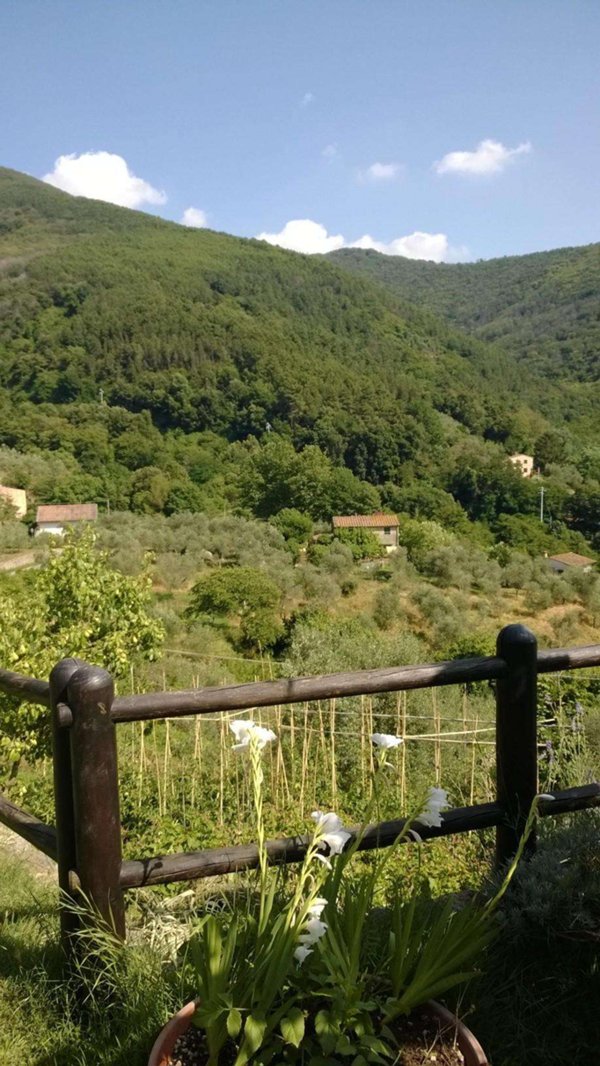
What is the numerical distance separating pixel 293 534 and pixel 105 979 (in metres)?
49.7

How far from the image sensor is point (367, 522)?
51.2 m

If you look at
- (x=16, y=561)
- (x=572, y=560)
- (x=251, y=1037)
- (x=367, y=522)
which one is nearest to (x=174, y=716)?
(x=251, y=1037)

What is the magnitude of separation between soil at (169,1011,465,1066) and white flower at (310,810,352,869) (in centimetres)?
37

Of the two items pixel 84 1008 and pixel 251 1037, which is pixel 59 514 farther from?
pixel 251 1037

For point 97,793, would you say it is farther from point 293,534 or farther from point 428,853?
point 293,534

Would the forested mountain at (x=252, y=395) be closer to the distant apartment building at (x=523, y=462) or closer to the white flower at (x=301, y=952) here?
the distant apartment building at (x=523, y=462)

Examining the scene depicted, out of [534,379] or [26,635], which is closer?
[26,635]

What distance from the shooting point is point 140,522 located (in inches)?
1812

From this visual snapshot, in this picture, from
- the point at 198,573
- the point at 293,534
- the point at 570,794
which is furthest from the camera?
the point at 293,534

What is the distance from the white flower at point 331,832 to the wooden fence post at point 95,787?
0.56 meters

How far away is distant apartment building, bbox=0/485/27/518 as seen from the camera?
163ft

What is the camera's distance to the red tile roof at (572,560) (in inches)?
1866

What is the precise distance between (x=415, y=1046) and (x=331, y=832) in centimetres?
44

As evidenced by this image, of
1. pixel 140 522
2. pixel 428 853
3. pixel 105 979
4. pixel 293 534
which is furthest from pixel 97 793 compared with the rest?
pixel 293 534
